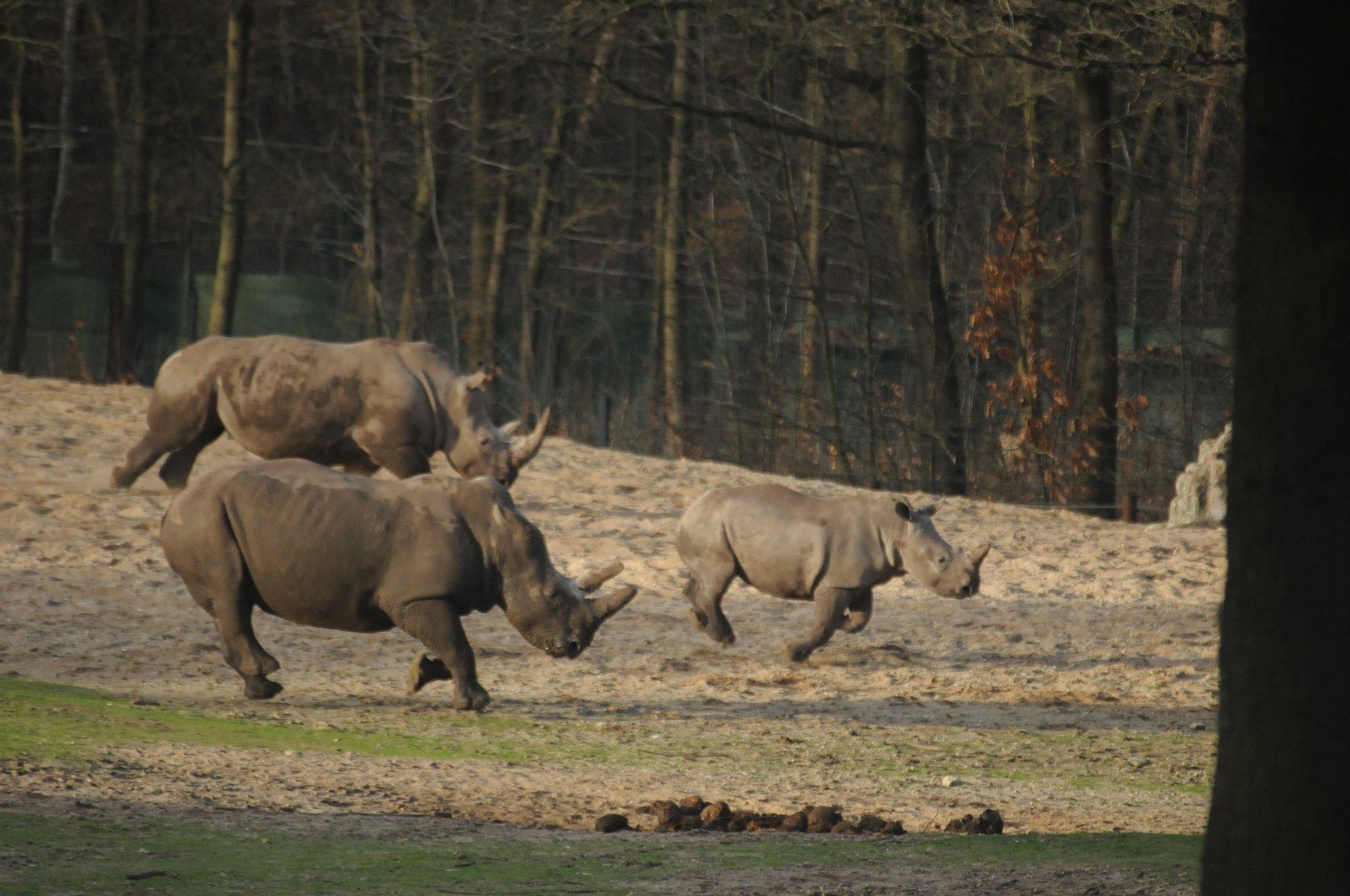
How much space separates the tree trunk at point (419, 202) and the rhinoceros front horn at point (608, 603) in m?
15.9

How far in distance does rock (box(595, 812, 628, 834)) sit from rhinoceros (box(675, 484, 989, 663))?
3.96 m

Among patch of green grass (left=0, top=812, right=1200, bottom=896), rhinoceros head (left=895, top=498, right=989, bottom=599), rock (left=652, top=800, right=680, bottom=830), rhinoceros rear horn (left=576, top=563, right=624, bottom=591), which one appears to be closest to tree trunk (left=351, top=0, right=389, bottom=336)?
rhinoceros head (left=895, top=498, right=989, bottom=599)

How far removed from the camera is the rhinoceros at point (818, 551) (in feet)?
31.3

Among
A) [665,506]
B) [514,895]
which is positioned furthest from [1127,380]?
[514,895]

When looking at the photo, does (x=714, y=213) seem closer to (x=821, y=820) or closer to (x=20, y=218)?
(x=20, y=218)

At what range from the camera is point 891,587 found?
12172 mm

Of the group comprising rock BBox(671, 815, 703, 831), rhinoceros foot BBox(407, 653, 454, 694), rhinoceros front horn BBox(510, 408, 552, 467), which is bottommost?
rock BBox(671, 815, 703, 831)

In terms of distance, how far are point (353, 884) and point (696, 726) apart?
12.5 ft

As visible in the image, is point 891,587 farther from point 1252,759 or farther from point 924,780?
point 1252,759

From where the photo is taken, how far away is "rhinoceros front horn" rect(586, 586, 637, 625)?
26.8 feet

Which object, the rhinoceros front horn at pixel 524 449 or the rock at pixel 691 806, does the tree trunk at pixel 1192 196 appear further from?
the rock at pixel 691 806

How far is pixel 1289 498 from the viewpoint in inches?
120

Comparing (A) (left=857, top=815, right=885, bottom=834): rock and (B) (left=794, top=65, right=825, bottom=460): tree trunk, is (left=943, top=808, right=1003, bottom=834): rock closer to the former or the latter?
(A) (left=857, top=815, right=885, bottom=834): rock

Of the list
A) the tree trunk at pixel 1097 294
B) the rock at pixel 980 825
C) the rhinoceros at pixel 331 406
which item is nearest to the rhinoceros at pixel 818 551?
the rhinoceros at pixel 331 406
